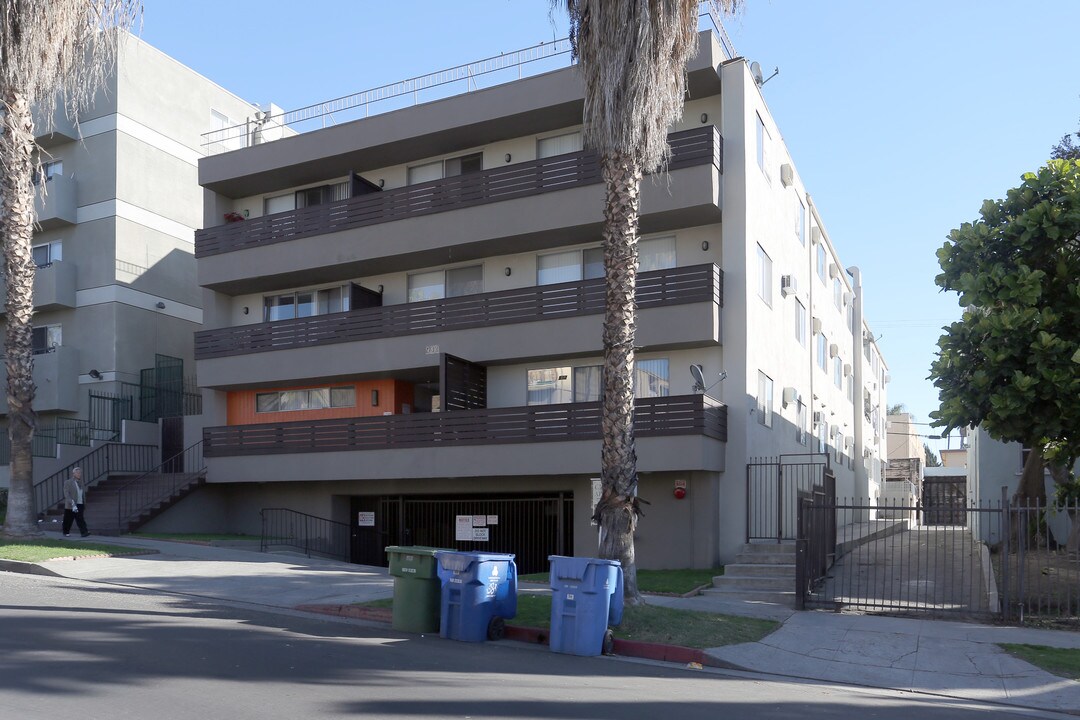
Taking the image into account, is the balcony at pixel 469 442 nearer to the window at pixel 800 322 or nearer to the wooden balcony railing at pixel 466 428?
the wooden balcony railing at pixel 466 428

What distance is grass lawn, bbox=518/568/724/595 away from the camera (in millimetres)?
17828

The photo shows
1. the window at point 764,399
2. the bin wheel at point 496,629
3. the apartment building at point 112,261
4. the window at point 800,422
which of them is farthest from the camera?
the apartment building at point 112,261

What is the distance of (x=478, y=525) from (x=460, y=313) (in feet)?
16.8

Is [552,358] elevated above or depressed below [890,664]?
above

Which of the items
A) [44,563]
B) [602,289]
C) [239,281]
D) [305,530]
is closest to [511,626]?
[44,563]

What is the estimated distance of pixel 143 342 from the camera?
103 feet

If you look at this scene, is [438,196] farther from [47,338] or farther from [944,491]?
[944,491]

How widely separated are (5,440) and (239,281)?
980cm

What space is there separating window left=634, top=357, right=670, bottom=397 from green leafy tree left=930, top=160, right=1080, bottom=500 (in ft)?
23.5

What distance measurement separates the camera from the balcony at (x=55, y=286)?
3070cm

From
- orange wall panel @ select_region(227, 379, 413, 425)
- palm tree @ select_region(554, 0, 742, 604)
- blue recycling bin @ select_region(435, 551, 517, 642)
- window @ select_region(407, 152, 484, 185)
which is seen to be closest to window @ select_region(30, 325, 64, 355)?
orange wall panel @ select_region(227, 379, 413, 425)

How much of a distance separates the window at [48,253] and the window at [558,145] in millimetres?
16484

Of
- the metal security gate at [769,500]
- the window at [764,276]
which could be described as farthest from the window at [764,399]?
the window at [764,276]

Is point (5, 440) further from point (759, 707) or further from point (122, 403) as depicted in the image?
point (759, 707)
